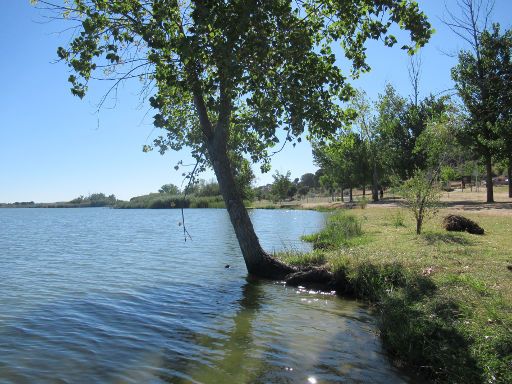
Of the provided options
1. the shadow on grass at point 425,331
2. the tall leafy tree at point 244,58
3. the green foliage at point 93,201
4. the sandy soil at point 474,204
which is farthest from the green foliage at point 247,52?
the green foliage at point 93,201

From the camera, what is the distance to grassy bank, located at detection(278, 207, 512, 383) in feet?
17.9

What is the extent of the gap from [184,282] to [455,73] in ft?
109

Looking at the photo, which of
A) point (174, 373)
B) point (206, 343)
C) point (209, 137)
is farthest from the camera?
point (209, 137)

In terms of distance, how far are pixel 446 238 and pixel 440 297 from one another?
26.6 ft

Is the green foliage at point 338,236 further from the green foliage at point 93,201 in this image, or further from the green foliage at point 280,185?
the green foliage at point 93,201

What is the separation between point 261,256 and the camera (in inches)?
515

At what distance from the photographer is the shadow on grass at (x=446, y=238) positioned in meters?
14.1

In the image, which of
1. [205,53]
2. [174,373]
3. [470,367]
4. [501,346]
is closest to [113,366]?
[174,373]

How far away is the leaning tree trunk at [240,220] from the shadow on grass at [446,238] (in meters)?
5.38

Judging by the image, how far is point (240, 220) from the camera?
12.8 meters

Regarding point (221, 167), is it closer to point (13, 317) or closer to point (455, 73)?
Answer: point (13, 317)

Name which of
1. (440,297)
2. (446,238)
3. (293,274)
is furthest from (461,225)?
(440,297)

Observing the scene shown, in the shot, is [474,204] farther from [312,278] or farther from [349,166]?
[312,278]

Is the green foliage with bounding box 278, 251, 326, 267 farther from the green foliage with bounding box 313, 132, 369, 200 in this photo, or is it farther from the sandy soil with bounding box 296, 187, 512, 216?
the green foliage with bounding box 313, 132, 369, 200
